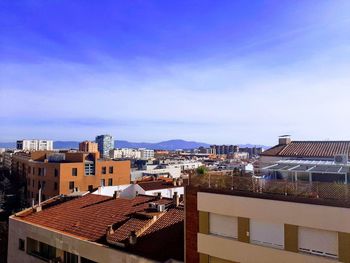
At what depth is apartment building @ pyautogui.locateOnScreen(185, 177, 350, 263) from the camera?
48.9ft

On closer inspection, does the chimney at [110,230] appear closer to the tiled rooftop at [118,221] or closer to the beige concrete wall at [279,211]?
the tiled rooftop at [118,221]

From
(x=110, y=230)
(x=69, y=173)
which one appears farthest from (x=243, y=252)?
(x=69, y=173)

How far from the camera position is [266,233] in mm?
16750

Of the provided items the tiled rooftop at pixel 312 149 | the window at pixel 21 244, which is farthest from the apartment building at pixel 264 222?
the window at pixel 21 244

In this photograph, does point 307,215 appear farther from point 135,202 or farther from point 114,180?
point 114,180

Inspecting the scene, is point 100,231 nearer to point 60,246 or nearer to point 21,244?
point 60,246

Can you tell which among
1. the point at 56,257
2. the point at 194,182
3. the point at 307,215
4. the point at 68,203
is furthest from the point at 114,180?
the point at 307,215

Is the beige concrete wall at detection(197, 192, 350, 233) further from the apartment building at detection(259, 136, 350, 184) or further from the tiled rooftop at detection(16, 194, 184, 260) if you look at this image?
the tiled rooftop at detection(16, 194, 184, 260)

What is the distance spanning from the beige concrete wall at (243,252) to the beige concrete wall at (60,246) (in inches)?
142

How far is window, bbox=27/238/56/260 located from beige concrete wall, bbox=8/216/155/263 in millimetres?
371

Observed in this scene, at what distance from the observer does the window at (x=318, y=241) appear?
48.6 ft

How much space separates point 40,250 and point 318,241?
20.7 metres

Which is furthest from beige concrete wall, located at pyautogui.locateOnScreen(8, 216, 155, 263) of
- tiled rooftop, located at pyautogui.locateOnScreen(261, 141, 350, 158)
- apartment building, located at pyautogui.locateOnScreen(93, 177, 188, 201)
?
tiled rooftop, located at pyautogui.locateOnScreen(261, 141, 350, 158)

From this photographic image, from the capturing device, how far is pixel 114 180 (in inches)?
3130
